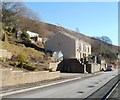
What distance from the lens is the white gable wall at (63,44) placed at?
165 ft

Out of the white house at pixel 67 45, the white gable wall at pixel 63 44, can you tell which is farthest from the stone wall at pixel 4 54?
the white gable wall at pixel 63 44

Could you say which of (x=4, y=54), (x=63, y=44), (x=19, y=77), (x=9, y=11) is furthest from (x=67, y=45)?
(x=19, y=77)

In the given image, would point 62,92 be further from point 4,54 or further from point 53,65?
point 53,65

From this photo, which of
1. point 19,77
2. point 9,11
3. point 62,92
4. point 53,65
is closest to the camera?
point 62,92

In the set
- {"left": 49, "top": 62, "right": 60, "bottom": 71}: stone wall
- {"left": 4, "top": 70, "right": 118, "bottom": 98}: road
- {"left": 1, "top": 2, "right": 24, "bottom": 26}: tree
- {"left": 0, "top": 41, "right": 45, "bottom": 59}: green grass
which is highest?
{"left": 1, "top": 2, "right": 24, "bottom": 26}: tree

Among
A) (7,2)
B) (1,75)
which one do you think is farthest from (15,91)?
(7,2)

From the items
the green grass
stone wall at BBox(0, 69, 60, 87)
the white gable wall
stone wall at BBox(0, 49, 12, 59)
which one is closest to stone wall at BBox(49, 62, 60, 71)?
the green grass

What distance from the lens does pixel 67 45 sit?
51219 millimetres

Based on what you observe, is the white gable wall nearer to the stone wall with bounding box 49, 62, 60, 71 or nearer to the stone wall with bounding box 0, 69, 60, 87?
the stone wall with bounding box 49, 62, 60, 71

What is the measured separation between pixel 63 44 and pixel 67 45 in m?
1.21

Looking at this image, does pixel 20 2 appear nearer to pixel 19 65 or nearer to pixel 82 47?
pixel 82 47

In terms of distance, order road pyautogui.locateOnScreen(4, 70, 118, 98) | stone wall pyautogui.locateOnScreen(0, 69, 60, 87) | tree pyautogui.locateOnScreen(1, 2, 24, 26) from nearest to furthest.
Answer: road pyautogui.locateOnScreen(4, 70, 118, 98)
stone wall pyautogui.locateOnScreen(0, 69, 60, 87)
tree pyautogui.locateOnScreen(1, 2, 24, 26)

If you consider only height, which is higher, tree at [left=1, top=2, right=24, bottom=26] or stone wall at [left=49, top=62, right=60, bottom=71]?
tree at [left=1, top=2, right=24, bottom=26]

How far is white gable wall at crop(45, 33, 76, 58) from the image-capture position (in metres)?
50.2
